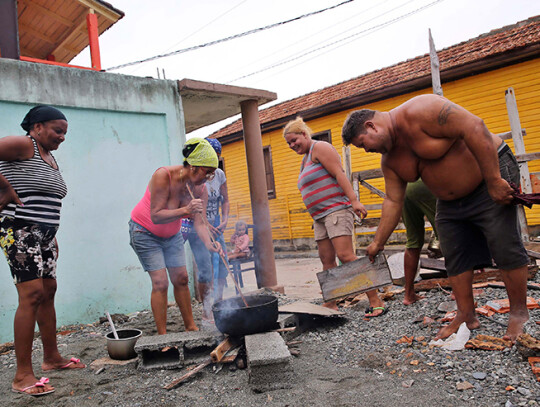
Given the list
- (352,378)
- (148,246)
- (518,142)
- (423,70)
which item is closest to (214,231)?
(148,246)

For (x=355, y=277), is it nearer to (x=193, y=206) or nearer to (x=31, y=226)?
(x=193, y=206)

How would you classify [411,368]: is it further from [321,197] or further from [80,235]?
[80,235]

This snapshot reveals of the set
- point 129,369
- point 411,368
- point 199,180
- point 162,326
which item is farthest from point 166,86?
point 411,368

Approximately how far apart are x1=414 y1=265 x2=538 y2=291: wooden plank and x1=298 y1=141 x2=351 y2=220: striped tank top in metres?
1.46

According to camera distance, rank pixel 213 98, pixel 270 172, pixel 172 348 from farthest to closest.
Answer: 1. pixel 270 172
2. pixel 213 98
3. pixel 172 348

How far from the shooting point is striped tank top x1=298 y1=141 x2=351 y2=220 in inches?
167

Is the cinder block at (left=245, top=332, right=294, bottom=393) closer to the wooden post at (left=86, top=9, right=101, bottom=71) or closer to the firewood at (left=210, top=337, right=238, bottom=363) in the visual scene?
the firewood at (left=210, top=337, right=238, bottom=363)

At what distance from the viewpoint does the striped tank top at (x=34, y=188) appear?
9.75 ft

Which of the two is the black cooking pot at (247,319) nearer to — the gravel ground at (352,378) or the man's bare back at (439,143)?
the gravel ground at (352,378)

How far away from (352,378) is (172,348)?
4.87ft

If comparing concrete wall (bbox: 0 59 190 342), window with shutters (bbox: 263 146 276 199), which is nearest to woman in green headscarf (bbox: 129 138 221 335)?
concrete wall (bbox: 0 59 190 342)

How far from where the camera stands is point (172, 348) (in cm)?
334

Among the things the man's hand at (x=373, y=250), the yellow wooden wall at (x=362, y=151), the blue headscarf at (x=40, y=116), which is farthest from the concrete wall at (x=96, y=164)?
the yellow wooden wall at (x=362, y=151)

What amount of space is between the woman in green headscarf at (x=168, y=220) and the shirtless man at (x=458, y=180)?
1304 mm
